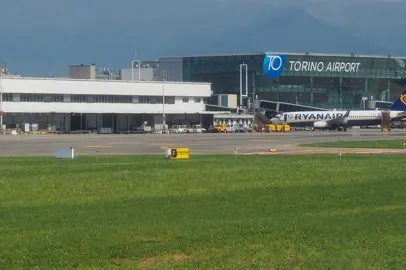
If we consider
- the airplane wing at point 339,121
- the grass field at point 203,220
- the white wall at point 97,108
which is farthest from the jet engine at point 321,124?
the grass field at point 203,220

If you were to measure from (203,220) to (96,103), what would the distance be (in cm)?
12630

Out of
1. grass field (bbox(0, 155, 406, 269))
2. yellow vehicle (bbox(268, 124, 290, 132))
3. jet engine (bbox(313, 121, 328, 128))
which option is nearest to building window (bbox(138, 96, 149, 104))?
yellow vehicle (bbox(268, 124, 290, 132))

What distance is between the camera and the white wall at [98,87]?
13800 centimetres

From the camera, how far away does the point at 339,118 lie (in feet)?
497

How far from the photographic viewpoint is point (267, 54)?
198 metres

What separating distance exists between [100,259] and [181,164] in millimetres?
31045

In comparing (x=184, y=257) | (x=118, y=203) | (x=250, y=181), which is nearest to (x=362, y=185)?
(x=250, y=181)

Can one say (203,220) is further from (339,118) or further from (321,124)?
(339,118)

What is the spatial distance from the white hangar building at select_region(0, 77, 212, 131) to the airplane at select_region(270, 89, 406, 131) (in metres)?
18.5

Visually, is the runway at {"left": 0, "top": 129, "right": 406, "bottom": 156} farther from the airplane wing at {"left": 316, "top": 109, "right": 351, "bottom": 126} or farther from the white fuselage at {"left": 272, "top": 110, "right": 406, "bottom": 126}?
the white fuselage at {"left": 272, "top": 110, "right": 406, "bottom": 126}

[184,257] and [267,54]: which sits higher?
[267,54]

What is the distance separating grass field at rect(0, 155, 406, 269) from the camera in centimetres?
1825

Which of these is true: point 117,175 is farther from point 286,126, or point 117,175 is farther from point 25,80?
point 286,126

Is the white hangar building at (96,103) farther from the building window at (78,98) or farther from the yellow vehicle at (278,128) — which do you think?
the yellow vehicle at (278,128)
